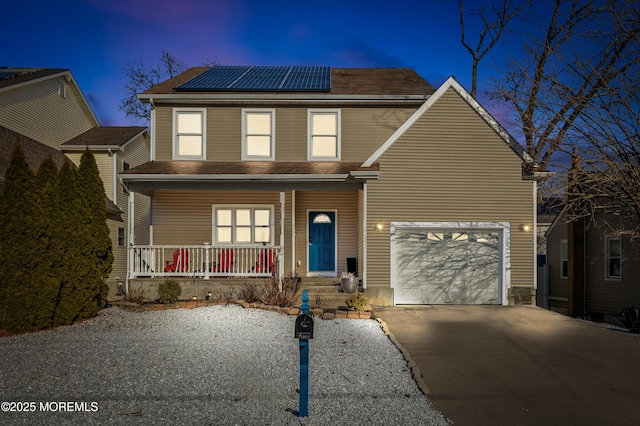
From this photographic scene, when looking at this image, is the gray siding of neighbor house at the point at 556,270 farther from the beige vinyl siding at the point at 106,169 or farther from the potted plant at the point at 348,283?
the beige vinyl siding at the point at 106,169

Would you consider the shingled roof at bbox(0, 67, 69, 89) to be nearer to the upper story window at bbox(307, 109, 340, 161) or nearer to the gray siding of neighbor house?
the upper story window at bbox(307, 109, 340, 161)

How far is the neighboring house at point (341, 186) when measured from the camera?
13.7 meters

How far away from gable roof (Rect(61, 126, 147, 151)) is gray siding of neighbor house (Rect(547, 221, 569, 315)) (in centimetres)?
1851

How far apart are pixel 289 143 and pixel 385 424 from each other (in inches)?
481

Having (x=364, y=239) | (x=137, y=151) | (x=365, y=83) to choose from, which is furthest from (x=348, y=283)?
(x=137, y=151)

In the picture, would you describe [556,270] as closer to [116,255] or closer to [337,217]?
[337,217]

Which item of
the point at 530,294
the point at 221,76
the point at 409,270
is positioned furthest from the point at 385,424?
the point at 221,76

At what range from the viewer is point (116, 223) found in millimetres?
20062

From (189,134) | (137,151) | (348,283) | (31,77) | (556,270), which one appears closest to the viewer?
(348,283)

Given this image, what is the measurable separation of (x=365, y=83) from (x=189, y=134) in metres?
6.56

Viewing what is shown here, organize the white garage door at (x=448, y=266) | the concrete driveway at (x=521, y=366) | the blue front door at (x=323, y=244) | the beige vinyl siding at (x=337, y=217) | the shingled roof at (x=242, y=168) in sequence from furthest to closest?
1. the blue front door at (x=323, y=244)
2. the beige vinyl siding at (x=337, y=217)
3. the shingled roof at (x=242, y=168)
4. the white garage door at (x=448, y=266)
5. the concrete driveway at (x=521, y=366)

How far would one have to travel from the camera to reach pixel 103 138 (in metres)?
20.6

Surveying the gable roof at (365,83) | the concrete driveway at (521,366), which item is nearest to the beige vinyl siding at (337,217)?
the gable roof at (365,83)

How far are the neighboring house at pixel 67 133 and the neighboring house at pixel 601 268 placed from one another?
665 inches
